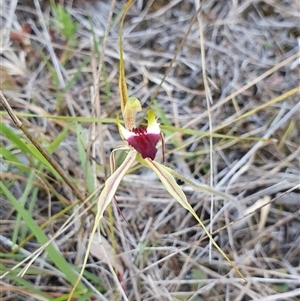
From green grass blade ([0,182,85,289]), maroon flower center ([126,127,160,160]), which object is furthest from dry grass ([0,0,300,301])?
maroon flower center ([126,127,160,160])

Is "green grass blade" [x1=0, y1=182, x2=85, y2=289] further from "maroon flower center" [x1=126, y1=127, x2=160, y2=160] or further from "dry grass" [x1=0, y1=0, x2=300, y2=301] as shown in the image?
"maroon flower center" [x1=126, y1=127, x2=160, y2=160]

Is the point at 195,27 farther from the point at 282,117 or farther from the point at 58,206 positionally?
the point at 58,206

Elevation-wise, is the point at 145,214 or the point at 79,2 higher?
the point at 79,2

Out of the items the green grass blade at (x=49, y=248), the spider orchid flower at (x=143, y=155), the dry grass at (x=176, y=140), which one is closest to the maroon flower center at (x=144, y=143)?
the spider orchid flower at (x=143, y=155)

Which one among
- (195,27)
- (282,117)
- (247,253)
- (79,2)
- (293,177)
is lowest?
(247,253)

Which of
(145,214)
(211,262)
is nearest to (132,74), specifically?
(145,214)

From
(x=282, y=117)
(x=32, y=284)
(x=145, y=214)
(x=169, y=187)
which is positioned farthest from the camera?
(x=282, y=117)

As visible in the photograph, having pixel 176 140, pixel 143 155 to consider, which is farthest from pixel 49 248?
pixel 176 140

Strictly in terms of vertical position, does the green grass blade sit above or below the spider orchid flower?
below
